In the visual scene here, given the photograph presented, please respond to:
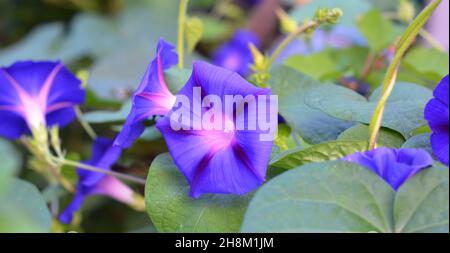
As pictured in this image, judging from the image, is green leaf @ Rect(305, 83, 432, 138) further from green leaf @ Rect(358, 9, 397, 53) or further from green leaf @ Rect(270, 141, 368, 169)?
green leaf @ Rect(358, 9, 397, 53)

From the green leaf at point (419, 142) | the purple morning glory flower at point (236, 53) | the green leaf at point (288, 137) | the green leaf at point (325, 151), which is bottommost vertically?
the green leaf at point (325, 151)

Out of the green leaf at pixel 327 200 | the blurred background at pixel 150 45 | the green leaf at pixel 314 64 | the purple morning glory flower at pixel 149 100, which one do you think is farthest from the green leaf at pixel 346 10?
the green leaf at pixel 327 200

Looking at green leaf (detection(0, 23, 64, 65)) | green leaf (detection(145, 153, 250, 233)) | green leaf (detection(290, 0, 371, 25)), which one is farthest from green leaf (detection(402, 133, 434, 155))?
green leaf (detection(0, 23, 64, 65))

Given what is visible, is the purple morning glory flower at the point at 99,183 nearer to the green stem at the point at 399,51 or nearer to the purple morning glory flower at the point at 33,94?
the purple morning glory flower at the point at 33,94

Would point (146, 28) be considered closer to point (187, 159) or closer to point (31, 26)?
point (31, 26)

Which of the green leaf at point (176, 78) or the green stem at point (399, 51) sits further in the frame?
the green leaf at point (176, 78)

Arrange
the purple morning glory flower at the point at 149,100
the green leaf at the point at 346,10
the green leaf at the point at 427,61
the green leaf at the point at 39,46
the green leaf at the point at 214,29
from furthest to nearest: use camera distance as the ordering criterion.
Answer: the green leaf at the point at 214,29
the green leaf at the point at 39,46
the green leaf at the point at 346,10
the green leaf at the point at 427,61
the purple morning glory flower at the point at 149,100
